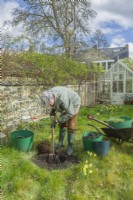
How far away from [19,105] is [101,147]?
3.65 metres

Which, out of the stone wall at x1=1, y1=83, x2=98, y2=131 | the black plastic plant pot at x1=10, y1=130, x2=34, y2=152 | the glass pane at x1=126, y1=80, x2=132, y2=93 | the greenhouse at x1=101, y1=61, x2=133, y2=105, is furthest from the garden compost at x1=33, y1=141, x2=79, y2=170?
the glass pane at x1=126, y1=80, x2=132, y2=93

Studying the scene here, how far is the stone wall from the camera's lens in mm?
6621

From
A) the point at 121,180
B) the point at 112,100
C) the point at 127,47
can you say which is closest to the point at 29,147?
the point at 121,180

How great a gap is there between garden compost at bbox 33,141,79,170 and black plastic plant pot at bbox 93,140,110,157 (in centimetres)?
48

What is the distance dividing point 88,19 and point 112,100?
712 cm

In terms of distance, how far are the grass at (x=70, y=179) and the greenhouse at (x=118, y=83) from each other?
31.7 feet

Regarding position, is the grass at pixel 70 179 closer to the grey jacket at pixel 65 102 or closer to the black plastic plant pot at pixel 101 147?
the black plastic plant pot at pixel 101 147

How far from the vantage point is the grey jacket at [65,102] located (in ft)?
15.0

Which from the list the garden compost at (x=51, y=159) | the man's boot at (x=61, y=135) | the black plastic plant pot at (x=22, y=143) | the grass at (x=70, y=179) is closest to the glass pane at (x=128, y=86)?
the grass at (x=70, y=179)

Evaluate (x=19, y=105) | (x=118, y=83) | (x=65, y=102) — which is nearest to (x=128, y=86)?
(x=118, y=83)

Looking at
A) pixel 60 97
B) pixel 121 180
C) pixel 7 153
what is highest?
pixel 60 97

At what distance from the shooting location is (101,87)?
49.1 feet

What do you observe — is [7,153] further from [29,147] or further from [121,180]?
[121,180]

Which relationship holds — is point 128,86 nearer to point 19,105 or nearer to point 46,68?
point 46,68
